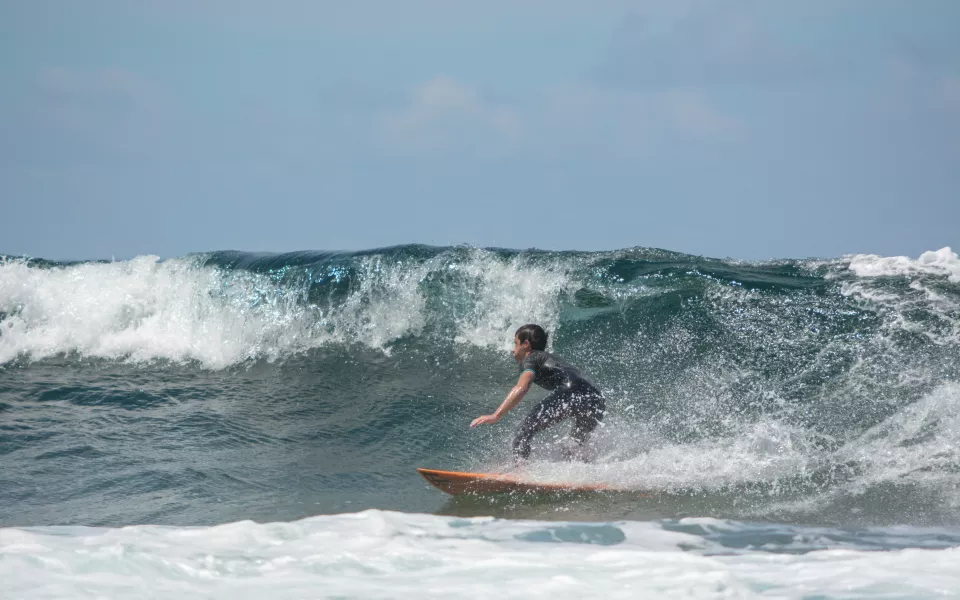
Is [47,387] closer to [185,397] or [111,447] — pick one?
[185,397]

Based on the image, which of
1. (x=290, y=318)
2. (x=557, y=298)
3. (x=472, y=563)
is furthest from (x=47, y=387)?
(x=472, y=563)

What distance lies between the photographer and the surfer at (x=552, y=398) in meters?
6.83

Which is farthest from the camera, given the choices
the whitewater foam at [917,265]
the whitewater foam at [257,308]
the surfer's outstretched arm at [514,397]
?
the whitewater foam at [257,308]

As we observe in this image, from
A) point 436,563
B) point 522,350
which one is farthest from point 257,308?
point 436,563

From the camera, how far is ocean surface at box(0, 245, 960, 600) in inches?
162

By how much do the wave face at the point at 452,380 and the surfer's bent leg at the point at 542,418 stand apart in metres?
0.39

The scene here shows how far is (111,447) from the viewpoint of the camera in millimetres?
7914

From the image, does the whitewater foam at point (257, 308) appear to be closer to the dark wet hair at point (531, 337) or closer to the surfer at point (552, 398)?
the dark wet hair at point (531, 337)

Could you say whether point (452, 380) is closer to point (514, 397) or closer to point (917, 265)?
point (514, 397)

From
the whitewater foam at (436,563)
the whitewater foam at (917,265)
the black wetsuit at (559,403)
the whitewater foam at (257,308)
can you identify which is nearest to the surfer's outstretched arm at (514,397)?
the black wetsuit at (559,403)

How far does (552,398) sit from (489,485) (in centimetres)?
104

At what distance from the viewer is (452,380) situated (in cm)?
1008

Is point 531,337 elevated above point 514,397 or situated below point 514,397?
above

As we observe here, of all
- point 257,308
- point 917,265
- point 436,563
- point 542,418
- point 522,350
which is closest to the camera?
point 436,563
